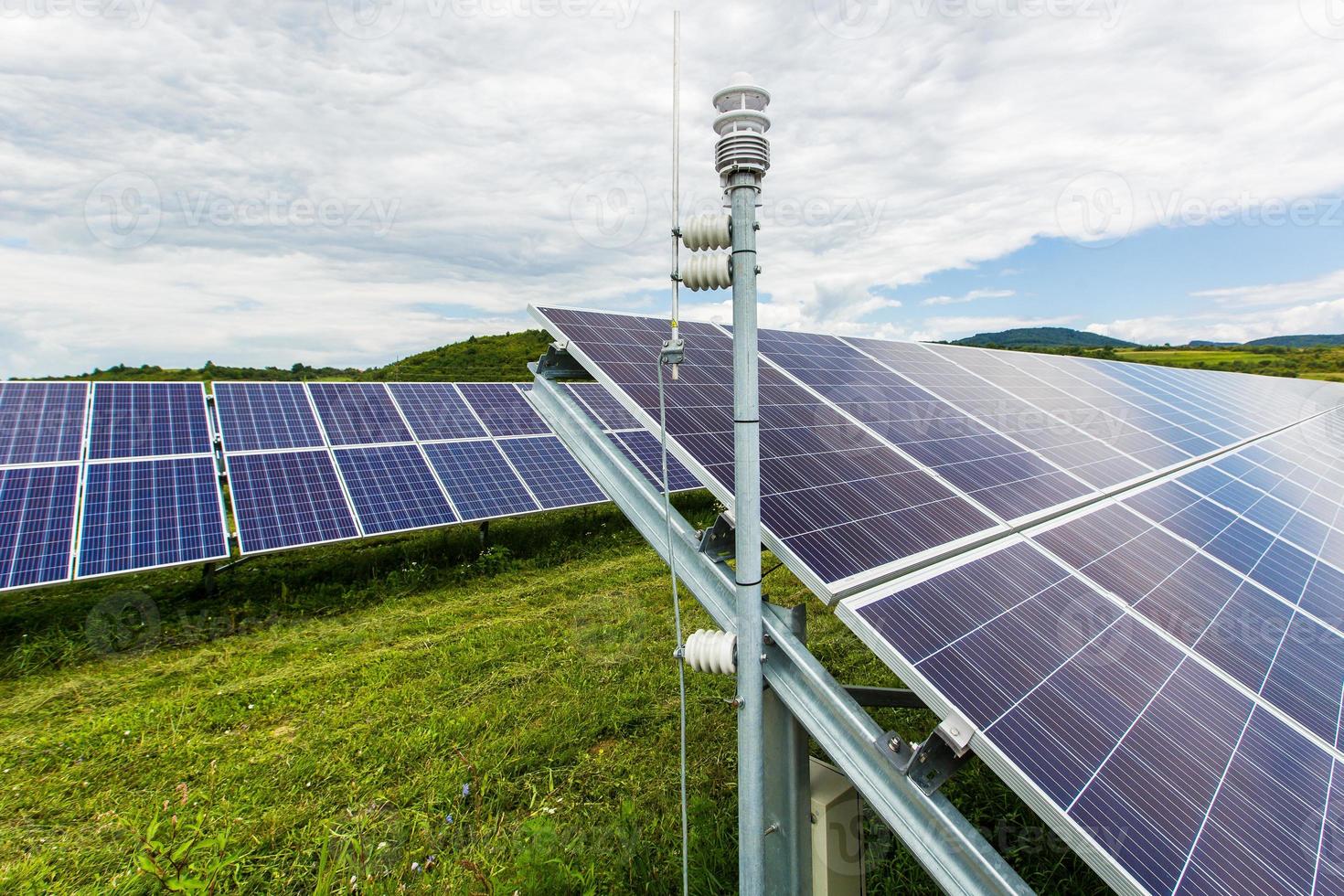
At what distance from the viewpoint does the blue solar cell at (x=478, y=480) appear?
1203 cm

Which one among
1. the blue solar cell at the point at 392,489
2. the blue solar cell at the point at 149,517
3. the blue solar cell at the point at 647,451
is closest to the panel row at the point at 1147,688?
the blue solar cell at the point at 647,451

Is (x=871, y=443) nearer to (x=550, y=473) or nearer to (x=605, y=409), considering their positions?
(x=605, y=409)

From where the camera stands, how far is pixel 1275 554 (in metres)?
6.48

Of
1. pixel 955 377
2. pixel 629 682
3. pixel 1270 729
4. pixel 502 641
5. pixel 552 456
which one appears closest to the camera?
pixel 1270 729

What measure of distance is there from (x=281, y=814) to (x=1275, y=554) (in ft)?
33.9

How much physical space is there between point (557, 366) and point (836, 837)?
4249mm

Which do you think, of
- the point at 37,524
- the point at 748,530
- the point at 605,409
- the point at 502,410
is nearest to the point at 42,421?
the point at 37,524

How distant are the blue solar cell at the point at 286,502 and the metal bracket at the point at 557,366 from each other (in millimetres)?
6956

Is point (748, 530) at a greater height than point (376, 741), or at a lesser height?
greater

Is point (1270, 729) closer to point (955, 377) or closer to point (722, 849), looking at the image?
point (722, 849)

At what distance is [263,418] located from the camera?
1265 cm

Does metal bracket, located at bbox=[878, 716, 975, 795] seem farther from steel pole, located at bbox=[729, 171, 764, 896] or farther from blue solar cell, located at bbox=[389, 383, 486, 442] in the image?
blue solar cell, located at bbox=[389, 383, 486, 442]

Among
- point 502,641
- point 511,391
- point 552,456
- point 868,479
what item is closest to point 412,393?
point 511,391

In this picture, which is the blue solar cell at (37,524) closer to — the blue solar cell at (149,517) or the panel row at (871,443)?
the blue solar cell at (149,517)
